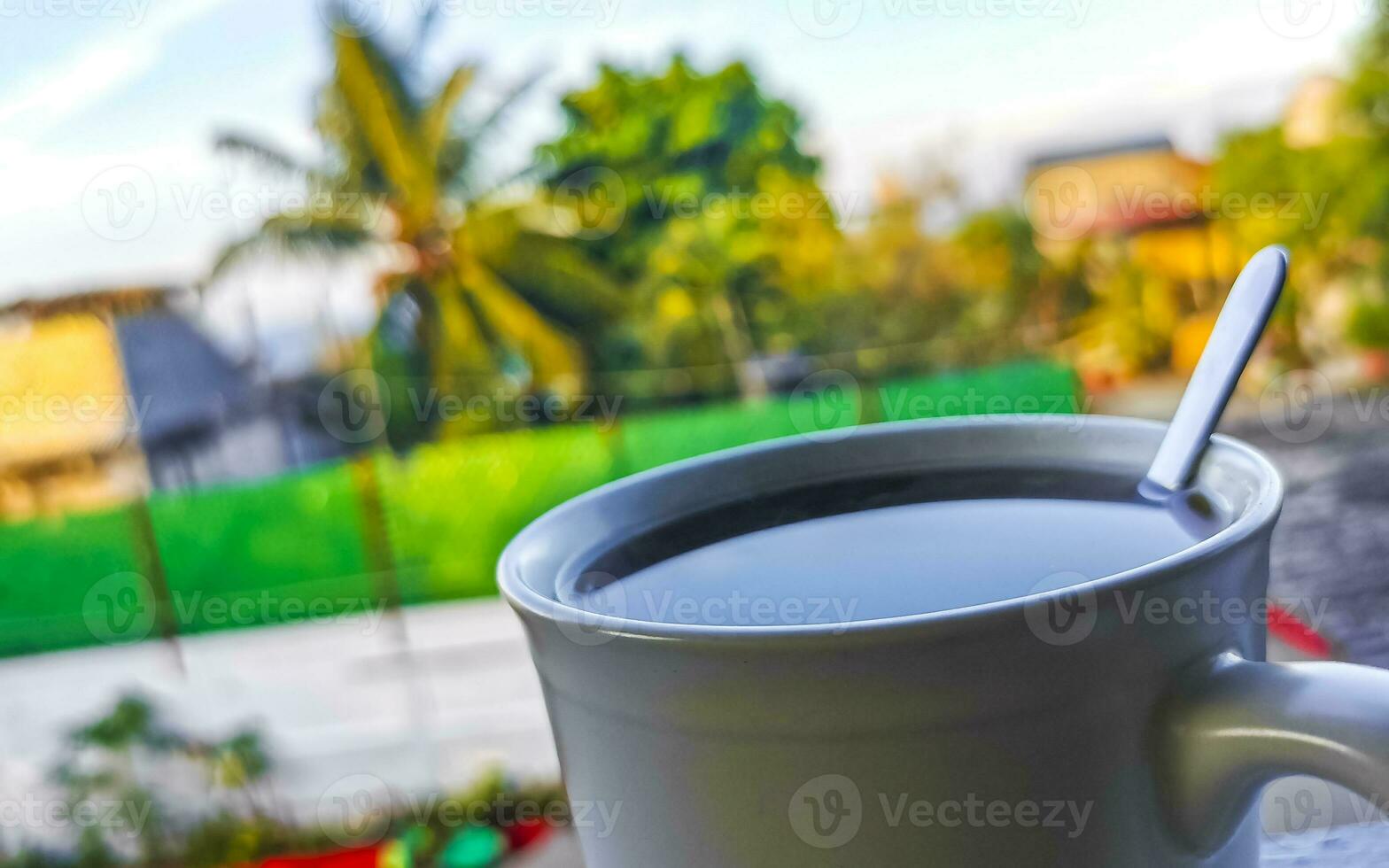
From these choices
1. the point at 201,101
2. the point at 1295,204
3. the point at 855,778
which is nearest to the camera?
the point at 855,778

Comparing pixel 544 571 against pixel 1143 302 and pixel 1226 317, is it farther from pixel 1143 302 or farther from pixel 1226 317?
pixel 1143 302

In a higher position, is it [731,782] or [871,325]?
[731,782]

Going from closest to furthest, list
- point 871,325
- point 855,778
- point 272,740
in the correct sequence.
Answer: point 855,778 < point 272,740 < point 871,325

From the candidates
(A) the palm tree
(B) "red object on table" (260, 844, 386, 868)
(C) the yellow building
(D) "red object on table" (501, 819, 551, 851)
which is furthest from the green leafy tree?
(B) "red object on table" (260, 844, 386, 868)

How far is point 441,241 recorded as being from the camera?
5773 mm

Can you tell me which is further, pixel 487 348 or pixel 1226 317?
pixel 487 348

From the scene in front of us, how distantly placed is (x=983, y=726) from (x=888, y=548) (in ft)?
0.20

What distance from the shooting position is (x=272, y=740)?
8.64ft

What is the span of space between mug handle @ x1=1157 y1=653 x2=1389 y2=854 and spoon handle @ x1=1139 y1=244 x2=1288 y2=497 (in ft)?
0.18

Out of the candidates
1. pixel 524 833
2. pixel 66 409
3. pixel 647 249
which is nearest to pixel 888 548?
pixel 524 833

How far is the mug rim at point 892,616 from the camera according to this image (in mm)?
118

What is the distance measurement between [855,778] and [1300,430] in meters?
1.73

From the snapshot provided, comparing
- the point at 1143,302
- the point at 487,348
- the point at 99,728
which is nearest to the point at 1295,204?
the point at 1143,302

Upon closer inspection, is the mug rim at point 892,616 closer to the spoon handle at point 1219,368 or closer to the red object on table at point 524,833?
the spoon handle at point 1219,368
